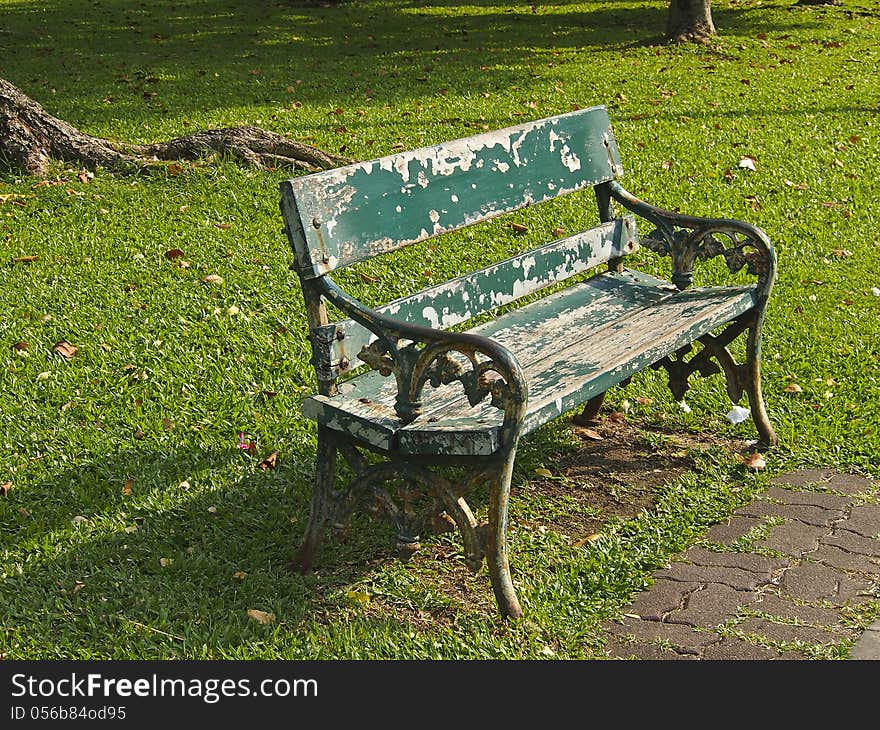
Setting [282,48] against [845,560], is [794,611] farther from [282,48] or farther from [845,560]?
[282,48]

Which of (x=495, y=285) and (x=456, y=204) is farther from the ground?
(x=456, y=204)

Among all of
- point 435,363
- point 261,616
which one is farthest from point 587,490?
point 261,616

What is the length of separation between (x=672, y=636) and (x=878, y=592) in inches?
28.7

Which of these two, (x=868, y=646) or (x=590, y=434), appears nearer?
(x=868, y=646)

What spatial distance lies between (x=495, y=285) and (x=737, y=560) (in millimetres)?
1247

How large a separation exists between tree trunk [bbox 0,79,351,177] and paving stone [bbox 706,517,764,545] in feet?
15.9

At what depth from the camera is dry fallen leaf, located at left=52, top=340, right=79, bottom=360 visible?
507 cm

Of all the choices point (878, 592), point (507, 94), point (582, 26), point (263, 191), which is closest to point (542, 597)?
point (878, 592)

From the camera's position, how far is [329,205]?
3.42 m

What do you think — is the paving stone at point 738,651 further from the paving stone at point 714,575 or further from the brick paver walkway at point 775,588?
the paving stone at point 714,575

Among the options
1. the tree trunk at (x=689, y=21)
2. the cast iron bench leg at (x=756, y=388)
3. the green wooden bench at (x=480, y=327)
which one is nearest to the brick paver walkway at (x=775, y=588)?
the cast iron bench leg at (x=756, y=388)

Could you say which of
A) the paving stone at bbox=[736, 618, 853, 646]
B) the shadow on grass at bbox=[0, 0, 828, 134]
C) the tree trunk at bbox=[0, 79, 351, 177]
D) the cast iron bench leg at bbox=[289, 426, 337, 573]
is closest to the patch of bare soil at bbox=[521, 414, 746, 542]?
the paving stone at bbox=[736, 618, 853, 646]

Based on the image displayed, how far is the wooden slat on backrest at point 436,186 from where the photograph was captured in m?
3.38

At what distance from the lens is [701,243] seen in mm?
4484
